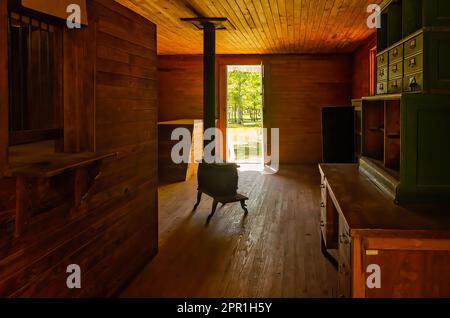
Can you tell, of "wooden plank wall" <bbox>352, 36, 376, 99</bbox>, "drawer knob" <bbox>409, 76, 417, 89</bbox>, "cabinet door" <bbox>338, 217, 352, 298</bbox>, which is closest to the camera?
"cabinet door" <bbox>338, 217, 352, 298</bbox>

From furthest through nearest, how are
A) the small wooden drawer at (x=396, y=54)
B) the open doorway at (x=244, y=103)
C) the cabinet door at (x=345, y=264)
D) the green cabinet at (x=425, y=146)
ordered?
the open doorway at (x=244, y=103), the small wooden drawer at (x=396, y=54), the green cabinet at (x=425, y=146), the cabinet door at (x=345, y=264)

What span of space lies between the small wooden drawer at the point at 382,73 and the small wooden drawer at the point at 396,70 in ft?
0.48

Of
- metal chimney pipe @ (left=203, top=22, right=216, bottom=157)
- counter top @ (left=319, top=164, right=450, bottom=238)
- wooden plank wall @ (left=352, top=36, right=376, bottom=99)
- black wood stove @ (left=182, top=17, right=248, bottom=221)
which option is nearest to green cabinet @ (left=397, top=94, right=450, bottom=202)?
counter top @ (left=319, top=164, right=450, bottom=238)

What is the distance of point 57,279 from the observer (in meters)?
2.29

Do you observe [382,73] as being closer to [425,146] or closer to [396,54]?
[396,54]

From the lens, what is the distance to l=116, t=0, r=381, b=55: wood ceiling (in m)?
5.29

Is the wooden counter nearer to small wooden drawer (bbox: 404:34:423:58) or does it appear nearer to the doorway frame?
small wooden drawer (bbox: 404:34:423:58)

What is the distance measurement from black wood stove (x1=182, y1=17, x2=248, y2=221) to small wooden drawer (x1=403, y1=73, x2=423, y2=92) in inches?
114

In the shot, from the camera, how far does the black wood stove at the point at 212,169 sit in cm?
535

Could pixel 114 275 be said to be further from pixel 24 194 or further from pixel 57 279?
pixel 24 194

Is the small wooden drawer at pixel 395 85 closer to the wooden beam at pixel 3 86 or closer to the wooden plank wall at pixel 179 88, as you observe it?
the wooden beam at pixel 3 86

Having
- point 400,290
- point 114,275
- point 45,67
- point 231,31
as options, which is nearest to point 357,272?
point 400,290

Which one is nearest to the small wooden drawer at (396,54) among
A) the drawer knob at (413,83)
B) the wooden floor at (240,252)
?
the drawer knob at (413,83)

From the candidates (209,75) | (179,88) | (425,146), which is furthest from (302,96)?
(425,146)
